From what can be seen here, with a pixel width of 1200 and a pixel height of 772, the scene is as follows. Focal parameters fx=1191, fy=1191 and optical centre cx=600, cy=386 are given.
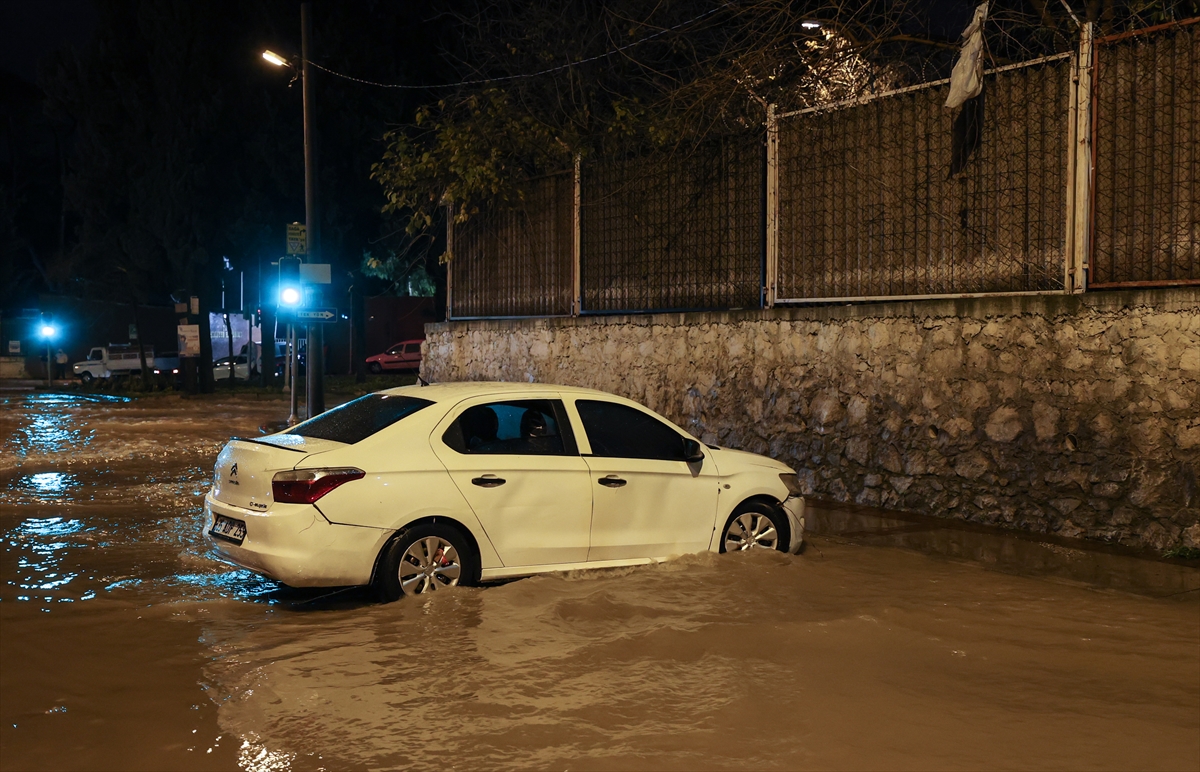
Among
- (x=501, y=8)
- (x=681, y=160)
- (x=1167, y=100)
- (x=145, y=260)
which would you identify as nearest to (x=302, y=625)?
(x=1167, y=100)

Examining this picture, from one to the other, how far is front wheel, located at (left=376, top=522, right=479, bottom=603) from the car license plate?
2.99 feet

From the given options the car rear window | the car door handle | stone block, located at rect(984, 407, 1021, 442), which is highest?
the car rear window

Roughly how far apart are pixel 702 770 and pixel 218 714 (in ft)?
7.41

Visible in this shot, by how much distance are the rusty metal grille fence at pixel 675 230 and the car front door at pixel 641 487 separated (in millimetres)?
5147

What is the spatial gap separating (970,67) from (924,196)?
1352 millimetres

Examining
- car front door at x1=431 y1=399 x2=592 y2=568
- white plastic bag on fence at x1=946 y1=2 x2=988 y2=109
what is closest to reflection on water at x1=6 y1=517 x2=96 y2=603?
car front door at x1=431 y1=399 x2=592 y2=568

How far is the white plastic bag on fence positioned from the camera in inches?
426

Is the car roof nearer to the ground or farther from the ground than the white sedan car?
farther from the ground

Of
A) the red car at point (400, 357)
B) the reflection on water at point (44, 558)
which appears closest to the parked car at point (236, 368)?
the red car at point (400, 357)

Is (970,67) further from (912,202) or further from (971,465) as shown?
(971,465)

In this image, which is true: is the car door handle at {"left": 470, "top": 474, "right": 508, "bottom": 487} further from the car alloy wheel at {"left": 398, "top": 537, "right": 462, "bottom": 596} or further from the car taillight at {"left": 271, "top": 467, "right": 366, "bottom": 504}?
the car taillight at {"left": 271, "top": 467, "right": 366, "bottom": 504}

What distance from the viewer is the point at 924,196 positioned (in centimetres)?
1169

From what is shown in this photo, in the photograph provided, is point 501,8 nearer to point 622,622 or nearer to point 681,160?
point 681,160

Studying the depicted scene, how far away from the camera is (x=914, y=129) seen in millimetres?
11773
